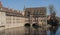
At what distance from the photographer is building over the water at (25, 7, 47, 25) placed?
6938cm

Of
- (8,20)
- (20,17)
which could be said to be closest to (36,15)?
(20,17)

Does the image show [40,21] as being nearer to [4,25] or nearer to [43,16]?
[43,16]

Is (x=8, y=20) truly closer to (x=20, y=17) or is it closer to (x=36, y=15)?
(x=20, y=17)

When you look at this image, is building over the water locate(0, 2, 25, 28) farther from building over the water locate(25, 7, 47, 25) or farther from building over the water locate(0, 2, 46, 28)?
building over the water locate(25, 7, 47, 25)

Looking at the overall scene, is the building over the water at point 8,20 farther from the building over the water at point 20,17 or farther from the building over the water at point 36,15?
the building over the water at point 36,15

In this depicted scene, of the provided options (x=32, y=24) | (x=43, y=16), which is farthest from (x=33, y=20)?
(x=43, y=16)

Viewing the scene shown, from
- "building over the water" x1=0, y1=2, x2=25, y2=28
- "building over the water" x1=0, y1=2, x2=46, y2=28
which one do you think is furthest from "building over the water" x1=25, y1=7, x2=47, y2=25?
"building over the water" x1=0, y1=2, x2=25, y2=28

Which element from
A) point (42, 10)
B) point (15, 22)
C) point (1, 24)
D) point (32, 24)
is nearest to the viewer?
point (1, 24)

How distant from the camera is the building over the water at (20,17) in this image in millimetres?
48800

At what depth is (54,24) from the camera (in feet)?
229

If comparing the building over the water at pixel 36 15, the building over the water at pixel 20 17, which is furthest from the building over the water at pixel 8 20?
the building over the water at pixel 36 15

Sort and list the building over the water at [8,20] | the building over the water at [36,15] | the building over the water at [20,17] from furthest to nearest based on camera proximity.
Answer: the building over the water at [36,15] < the building over the water at [20,17] < the building over the water at [8,20]

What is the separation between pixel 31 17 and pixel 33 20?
1956mm

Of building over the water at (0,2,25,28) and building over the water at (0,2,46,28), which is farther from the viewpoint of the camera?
building over the water at (0,2,46,28)
